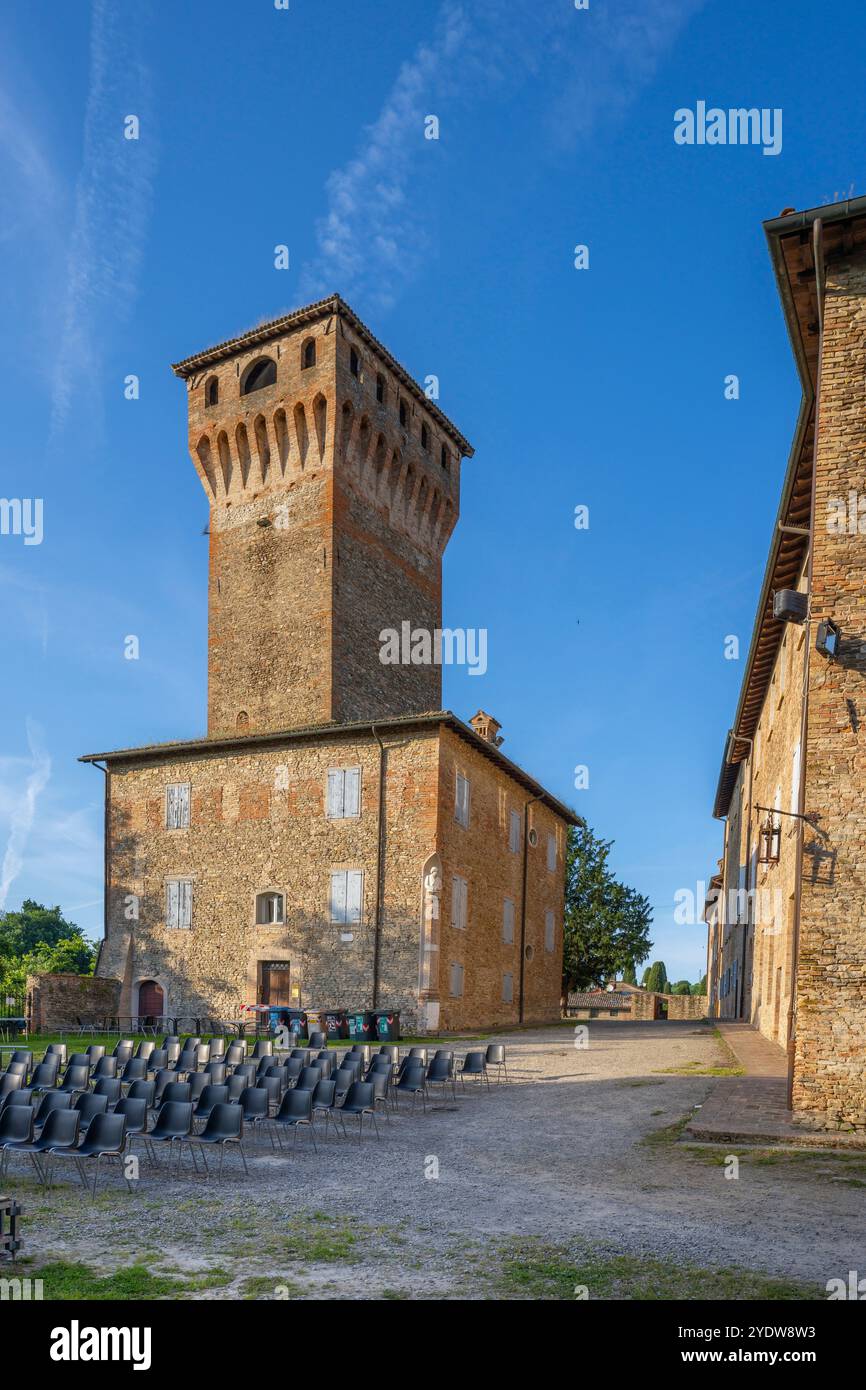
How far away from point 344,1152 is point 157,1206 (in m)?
2.84

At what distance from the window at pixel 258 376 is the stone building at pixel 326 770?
0.20 ft

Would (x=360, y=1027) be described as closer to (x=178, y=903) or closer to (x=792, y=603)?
(x=178, y=903)

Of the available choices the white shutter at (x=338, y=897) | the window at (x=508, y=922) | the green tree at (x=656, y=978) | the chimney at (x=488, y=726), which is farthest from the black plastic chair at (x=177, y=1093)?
the green tree at (x=656, y=978)

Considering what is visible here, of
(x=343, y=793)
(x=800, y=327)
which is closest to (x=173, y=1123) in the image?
(x=800, y=327)

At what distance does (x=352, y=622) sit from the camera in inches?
1257

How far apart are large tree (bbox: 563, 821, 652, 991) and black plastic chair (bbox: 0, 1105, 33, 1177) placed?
3601 centimetres

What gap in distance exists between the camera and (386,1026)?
23.4 meters

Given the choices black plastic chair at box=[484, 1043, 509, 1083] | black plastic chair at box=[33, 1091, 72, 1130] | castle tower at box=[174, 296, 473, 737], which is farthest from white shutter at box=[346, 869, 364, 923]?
black plastic chair at box=[33, 1091, 72, 1130]

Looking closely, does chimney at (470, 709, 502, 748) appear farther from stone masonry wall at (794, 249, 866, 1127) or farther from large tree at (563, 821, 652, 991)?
stone masonry wall at (794, 249, 866, 1127)

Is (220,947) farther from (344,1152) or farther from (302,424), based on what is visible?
(344,1152)

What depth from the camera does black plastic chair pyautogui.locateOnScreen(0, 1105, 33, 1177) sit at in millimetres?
8547

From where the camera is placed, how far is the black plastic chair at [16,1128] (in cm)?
855

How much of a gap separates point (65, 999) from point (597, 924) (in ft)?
75.9
